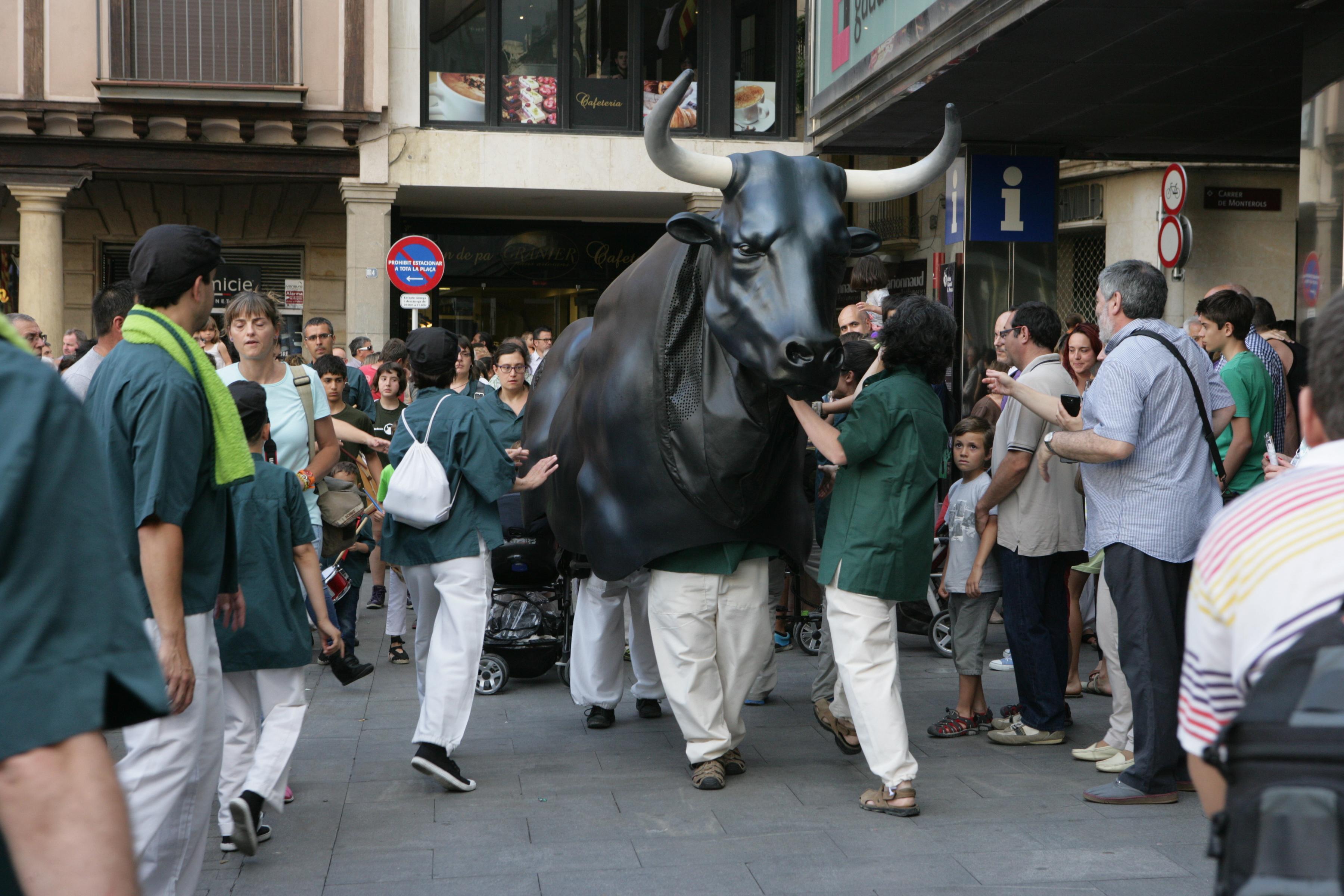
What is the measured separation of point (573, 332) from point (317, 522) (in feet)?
5.45

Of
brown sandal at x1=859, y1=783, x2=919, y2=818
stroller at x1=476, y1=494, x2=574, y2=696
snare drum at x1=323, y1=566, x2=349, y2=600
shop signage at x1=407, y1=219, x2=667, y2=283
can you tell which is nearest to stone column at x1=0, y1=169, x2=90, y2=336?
shop signage at x1=407, y1=219, x2=667, y2=283

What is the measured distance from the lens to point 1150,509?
16.0 ft

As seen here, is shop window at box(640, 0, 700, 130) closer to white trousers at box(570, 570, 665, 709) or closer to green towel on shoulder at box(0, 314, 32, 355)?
white trousers at box(570, 570, 665, 709)

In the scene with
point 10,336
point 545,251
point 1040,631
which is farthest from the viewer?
point 545,251

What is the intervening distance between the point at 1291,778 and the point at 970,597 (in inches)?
183

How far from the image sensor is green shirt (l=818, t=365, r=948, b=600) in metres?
4.83

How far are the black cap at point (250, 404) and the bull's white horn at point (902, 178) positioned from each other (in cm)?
235

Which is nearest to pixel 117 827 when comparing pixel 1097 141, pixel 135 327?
pixel 135 327

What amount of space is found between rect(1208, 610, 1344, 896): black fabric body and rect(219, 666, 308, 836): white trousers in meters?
3.51

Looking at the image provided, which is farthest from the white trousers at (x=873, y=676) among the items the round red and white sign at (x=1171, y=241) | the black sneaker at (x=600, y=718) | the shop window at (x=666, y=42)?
the shop window at (x=666, y=42)

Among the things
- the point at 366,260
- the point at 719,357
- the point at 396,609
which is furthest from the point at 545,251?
the point at 719,357

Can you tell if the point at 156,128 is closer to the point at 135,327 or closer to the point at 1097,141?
the point at 1097,141

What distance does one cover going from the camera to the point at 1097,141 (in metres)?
11.3

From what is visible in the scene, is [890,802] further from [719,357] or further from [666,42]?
[666,42]
